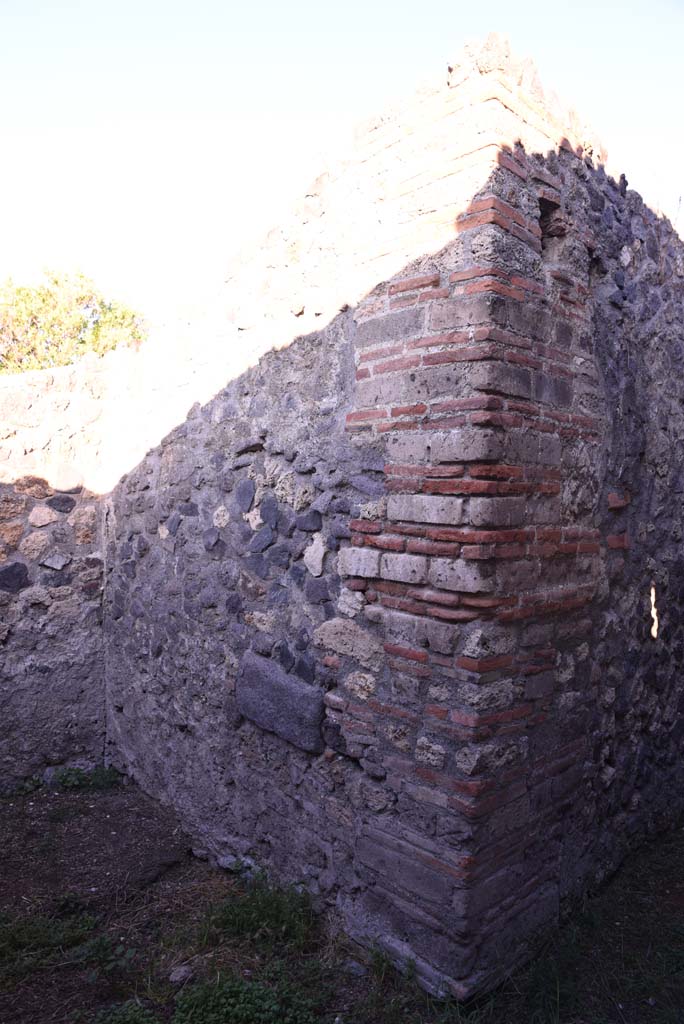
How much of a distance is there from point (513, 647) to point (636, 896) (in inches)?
57.2

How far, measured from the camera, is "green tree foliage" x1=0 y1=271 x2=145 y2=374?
1301cm

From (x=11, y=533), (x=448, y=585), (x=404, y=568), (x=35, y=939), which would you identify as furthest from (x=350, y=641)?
(x=11, y=533)

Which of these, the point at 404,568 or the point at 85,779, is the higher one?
the point at 404,568

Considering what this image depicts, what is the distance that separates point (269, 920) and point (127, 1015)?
60 centimetres

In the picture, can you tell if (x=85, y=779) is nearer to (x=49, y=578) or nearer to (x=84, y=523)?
(x=49, y=578)

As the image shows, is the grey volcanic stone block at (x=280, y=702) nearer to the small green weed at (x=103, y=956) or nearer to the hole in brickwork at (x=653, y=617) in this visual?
the small green weed at (x=103, y=956)

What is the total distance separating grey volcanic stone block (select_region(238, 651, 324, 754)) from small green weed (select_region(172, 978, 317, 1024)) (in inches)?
31.7

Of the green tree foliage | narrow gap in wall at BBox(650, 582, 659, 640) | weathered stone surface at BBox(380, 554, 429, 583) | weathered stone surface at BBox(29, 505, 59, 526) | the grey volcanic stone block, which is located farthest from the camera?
the green tree foliage

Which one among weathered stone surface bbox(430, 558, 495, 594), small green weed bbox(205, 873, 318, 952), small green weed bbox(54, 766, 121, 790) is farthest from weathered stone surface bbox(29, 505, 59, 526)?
weathered stone surface bbox(430, 558, 495, 594)

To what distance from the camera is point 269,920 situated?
271cm

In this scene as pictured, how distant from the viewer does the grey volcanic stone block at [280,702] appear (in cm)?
277

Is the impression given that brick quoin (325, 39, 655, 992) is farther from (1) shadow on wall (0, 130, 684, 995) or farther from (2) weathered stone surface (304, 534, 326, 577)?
(2) weathered stone surface (304, 534, 326, 577)

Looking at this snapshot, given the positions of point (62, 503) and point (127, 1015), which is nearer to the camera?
point (127, 1015)

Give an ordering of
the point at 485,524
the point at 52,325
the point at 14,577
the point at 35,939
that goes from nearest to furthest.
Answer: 1. the point at 485,524
2. the point at 35,939
3. the point at 14,577
4. the point at 52,325
